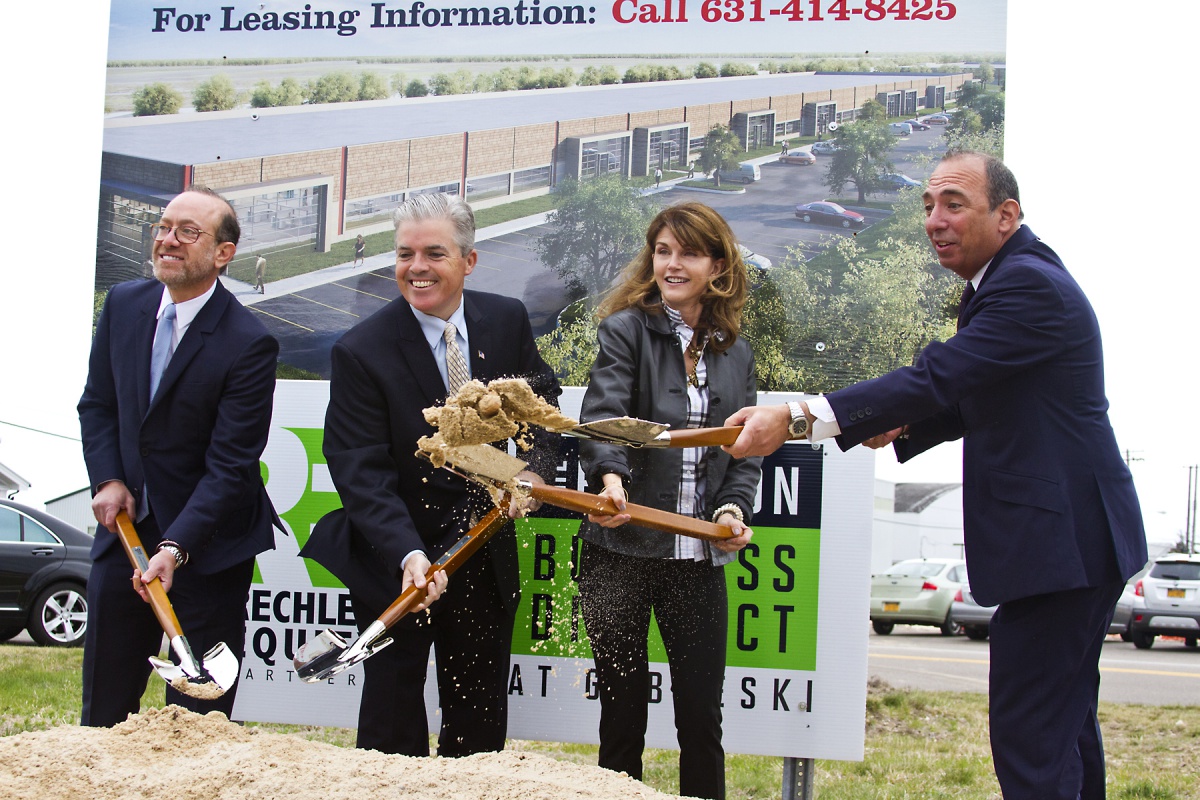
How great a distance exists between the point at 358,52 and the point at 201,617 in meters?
3.36

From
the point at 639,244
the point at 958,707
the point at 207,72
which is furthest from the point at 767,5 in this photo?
the point at 958,707

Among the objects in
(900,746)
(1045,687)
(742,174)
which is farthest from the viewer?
(900,746)

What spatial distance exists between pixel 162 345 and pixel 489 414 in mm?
1337

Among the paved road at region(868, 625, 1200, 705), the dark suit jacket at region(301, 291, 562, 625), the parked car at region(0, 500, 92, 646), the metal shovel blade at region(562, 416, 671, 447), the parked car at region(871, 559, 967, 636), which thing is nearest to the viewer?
the metal shovel blade at region(562, 416, 671, 447)

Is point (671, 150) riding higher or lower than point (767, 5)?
lower

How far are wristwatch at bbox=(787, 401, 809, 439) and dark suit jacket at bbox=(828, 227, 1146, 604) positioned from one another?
93mm

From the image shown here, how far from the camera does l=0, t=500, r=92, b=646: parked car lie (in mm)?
9422

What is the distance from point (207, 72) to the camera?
18.7 feet

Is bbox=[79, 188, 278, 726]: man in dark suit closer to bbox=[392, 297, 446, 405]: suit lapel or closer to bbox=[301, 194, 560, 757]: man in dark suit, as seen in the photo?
bbox=[301, 194, 560, 757]: man in dark suit

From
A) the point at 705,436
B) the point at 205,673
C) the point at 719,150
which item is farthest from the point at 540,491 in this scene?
the point at 719,150

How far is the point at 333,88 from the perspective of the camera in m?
5.70

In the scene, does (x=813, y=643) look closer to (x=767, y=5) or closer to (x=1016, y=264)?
(x=1016, y=264)

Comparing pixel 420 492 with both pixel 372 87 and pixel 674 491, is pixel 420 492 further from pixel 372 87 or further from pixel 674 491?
pixel 372 87

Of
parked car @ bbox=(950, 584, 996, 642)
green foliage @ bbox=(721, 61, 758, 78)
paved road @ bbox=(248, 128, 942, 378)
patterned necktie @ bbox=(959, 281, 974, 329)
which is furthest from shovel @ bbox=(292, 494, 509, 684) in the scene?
parked car @ bbox=(950, 584, 996, 642)
